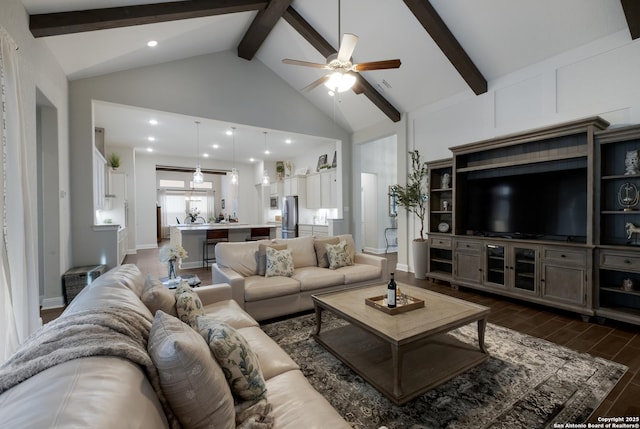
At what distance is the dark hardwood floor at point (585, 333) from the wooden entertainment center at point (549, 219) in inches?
6.0

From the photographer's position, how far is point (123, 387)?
0.76 m

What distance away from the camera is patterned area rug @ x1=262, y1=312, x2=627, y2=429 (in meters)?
1.72

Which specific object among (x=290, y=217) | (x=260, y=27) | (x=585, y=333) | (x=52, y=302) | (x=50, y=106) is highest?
(x=260, y=27)

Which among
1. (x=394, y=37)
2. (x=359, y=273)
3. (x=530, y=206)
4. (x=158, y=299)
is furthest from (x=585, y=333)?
(x=394, y=37)

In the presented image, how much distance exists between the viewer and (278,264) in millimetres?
3434

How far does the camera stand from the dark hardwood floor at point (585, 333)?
188 centimetres

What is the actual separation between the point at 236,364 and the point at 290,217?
7.66m

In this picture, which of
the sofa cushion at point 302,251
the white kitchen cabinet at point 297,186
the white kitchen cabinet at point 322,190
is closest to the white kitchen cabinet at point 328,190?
the white kitchen cabinet at point 322,190

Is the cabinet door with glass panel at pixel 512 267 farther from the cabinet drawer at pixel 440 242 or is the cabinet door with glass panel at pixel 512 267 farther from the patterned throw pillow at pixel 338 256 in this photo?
the patterned throw pillow at pixel 338 256

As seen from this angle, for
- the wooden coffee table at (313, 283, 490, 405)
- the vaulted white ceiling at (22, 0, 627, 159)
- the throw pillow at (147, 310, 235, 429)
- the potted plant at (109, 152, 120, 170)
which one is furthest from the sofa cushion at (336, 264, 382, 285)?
the potted plant at (109, 152, 120, 170)

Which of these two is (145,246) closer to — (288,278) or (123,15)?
(123,15)

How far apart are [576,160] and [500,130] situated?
1099 millimetres

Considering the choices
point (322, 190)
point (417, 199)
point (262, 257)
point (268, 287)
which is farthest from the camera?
point (322, 190)

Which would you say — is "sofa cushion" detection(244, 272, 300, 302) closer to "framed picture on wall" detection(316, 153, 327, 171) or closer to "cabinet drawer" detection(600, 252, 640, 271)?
"cabinet drawer" detection(600, 252, 640, 271)
